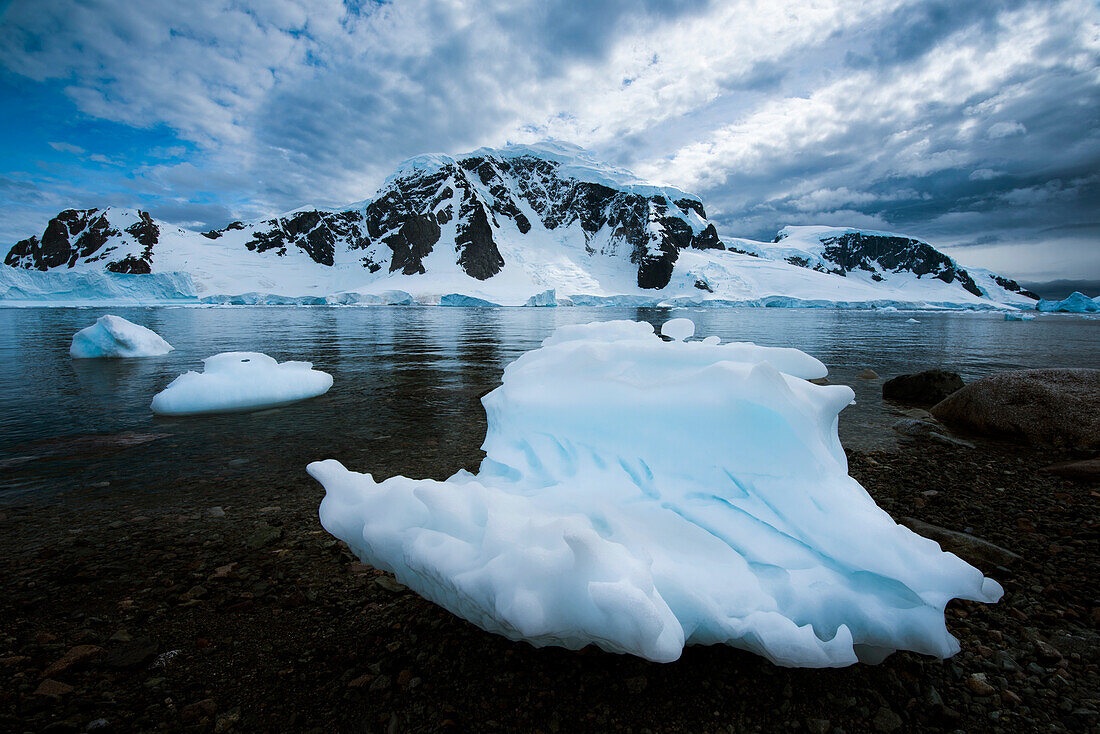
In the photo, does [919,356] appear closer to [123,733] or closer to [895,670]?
[895,670]

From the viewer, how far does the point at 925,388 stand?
800cm

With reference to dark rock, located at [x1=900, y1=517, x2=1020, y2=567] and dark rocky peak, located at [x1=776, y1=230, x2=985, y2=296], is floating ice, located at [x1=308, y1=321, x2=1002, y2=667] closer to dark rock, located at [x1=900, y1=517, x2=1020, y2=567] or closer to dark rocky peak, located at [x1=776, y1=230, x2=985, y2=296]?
dark rock, located at [x1=900, y1=517, x2=1020, y2=567]

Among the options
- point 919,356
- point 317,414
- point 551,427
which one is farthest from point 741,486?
point 919,356

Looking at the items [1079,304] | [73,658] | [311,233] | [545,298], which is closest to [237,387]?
[73,658]

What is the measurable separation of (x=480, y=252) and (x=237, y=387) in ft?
369

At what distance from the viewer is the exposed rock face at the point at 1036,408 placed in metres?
5.00

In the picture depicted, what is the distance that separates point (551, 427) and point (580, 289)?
9976 cm

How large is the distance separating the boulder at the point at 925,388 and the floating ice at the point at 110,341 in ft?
60.9

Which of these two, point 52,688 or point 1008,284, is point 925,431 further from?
point 1008,284

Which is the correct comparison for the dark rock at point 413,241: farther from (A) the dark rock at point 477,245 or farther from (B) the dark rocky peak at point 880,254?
(B) the dark rocky peak at point 880,254

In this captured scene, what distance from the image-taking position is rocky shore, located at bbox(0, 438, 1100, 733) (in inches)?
66.2

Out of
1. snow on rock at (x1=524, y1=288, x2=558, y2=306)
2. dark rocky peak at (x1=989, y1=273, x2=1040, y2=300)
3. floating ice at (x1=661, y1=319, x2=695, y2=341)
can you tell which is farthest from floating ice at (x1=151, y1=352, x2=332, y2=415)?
dark rocky peak at (x1=989, y1=273, x2=1040, y2=300)

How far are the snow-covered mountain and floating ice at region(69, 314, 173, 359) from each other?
205 feet

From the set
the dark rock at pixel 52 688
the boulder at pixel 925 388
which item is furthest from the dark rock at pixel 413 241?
the dark rock at pixel 52 688
